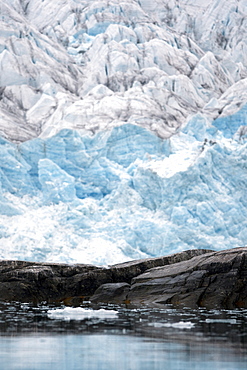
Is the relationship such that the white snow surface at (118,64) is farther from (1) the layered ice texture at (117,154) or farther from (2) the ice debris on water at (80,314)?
(2) the ice debris on water at (80,314)

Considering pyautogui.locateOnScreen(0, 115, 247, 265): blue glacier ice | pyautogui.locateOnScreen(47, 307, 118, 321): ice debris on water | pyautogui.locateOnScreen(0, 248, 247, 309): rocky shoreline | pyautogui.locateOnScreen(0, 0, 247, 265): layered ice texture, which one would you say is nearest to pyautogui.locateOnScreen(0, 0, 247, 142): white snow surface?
pyautogui.locateOnScreen(0, 0, 247, 265): layered ice texture

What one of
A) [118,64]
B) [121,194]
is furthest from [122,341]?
[118,64]

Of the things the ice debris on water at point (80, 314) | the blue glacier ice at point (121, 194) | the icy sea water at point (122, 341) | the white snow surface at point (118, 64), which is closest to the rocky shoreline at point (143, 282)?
the icy sea water at point (122, 341)

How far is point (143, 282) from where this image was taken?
14.1m

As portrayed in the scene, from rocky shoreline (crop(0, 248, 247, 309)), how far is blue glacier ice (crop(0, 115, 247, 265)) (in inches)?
417

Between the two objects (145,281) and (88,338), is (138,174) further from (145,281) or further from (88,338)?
(88,338)

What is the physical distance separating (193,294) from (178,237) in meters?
13.6

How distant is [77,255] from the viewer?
25.7 metres

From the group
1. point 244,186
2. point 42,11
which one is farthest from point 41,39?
point 244,186

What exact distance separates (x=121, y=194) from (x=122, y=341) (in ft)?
68.0

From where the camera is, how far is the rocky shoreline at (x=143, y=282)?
494 inches

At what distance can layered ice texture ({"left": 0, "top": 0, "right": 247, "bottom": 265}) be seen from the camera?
86.7 ft

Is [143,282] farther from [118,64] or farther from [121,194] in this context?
[118,64]

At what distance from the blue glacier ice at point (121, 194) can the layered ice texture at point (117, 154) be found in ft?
0.17
